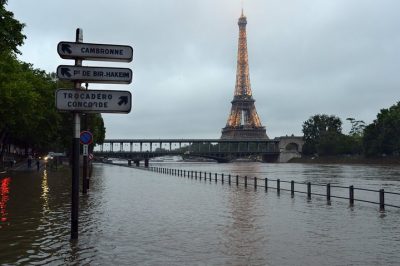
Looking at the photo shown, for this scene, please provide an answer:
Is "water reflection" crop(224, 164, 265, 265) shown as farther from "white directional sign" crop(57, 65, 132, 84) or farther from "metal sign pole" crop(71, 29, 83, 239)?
"white directional sign" crop(57, 65, 132, 84)

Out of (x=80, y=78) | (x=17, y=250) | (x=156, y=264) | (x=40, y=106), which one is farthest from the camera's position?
(x=40, y=106)

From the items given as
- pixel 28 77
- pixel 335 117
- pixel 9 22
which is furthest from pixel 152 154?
pixel 9 22

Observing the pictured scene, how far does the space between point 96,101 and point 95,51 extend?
1411mm

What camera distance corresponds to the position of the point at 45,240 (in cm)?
1252

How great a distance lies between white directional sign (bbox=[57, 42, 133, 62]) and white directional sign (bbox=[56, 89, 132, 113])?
1.01m

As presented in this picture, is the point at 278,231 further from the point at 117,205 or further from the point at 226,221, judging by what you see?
the point at 117,205

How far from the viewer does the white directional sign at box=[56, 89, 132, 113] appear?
11969 mm

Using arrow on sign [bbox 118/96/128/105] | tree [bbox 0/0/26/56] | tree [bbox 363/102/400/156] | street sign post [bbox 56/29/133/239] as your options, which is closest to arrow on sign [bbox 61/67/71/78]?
street sign post [bbox 56/29/133/239]

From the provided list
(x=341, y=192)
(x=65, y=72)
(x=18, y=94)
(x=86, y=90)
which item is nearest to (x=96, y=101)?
(x=86, y=90)

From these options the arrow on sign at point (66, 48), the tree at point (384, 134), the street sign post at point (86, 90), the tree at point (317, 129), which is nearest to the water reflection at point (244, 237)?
the street sign post at point (86, 90)

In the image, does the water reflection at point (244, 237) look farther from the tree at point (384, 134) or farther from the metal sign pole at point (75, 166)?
the tree at point (384, 134)

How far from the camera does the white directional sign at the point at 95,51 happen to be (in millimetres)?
12336

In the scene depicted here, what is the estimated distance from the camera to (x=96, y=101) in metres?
12.0

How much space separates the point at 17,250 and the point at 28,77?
44.9 m
